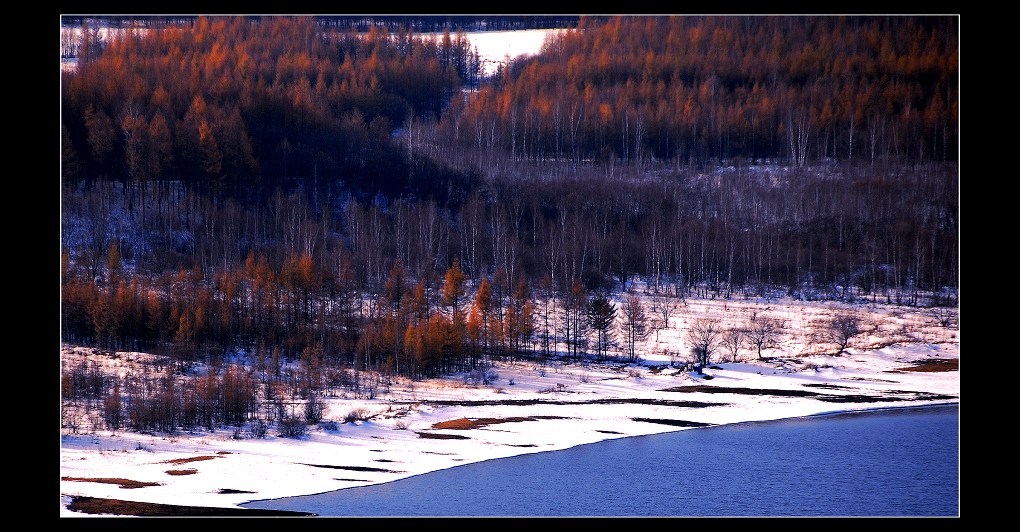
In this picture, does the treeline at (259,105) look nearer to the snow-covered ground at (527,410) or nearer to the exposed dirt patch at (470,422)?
the snow-covered ground at (527,410)

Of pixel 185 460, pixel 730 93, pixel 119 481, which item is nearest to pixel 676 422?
pixel 185 460

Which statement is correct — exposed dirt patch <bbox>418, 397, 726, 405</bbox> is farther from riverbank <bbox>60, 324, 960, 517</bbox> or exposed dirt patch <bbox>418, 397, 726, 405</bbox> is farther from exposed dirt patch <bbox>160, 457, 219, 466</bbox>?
exposed dirt patch <bbox>160, 457, 219, 466</bbox>

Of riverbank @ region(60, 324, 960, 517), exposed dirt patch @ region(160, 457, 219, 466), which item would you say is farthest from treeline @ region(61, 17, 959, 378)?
exposed dirt patch @ region(160, 457, 219, 466)

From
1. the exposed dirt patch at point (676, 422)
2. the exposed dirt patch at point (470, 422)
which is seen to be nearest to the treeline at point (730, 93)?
the exposed dirt patch at point (676, 422)

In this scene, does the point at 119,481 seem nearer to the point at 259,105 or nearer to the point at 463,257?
the point at 463,257

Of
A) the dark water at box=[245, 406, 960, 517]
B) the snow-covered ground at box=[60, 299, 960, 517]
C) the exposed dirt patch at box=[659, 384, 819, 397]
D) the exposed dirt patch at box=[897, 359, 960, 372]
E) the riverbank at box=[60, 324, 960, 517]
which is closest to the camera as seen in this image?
the dark water at box=[245, 406, 960, 517]
